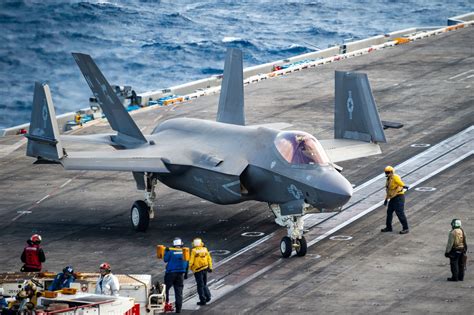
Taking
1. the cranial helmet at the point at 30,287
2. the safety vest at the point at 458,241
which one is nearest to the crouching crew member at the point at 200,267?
the cranial helmet at the point at 30,287

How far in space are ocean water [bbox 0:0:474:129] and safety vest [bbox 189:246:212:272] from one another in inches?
2135

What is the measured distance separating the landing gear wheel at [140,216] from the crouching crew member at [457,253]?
1034 cm

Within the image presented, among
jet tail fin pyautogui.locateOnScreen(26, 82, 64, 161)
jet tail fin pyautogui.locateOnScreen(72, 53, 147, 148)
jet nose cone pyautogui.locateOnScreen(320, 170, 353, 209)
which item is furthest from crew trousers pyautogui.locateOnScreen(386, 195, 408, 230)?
jet tail fin pyautogui.locateOnScreen(26, 82, 64, 161)

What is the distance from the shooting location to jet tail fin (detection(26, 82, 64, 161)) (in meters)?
37.0

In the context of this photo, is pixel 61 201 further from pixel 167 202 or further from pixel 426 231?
pixel 426 231

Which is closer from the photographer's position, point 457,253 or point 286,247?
point 457,253

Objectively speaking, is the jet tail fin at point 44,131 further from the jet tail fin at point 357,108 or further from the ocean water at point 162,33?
the ocean water at point 162,33

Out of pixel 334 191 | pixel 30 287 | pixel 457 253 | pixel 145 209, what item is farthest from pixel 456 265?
pixel 145 209

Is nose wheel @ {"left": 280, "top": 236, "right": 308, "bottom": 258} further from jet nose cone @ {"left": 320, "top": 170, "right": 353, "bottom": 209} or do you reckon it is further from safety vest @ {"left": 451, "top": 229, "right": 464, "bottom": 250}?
safety vest @ {"left": 451, "top": 229, "right": 464, "bottom": 250}

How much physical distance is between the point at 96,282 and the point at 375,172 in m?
16.9

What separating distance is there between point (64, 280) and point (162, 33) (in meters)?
86.1

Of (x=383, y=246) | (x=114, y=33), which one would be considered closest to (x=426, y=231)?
(x=383, y=246)

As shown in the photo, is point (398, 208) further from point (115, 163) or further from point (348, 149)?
point (115, 163)

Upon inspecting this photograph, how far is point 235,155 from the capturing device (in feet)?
119
